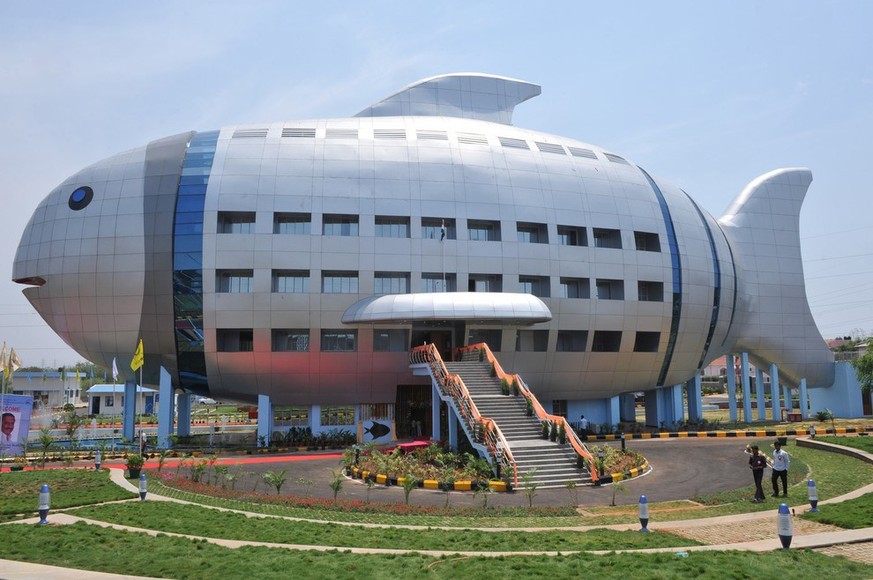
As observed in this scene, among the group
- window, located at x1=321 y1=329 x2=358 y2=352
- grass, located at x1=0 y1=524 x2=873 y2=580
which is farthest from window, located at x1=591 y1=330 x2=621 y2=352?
grass, located at x1=0 y1=524 x2=873 y2=580

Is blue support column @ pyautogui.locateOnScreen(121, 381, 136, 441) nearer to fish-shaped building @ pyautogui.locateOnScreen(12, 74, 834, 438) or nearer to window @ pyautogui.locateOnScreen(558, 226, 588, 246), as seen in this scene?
fish-shaped building @ pyautogui.locateOnScreen(12, 74, 834, 438)

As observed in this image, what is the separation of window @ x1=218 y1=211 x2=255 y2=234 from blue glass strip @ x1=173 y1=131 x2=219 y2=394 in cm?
136

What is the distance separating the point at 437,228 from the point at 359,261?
20.3 feet

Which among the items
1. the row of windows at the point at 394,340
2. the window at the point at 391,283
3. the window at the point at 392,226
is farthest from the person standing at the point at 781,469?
the window at the point at 392,226

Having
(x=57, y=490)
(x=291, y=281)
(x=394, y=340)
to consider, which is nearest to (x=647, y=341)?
(x=394, y=340)

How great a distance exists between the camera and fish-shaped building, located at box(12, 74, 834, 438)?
1687 inches

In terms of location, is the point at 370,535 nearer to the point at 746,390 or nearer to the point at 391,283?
the point at 391,283

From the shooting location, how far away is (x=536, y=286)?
46906 millimetres

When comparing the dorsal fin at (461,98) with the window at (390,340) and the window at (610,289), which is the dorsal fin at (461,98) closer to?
the window at (610,289)

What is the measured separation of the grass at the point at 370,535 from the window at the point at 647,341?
36.0 meters

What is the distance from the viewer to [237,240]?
4284 centimetres

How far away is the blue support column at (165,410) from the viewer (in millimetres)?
43900

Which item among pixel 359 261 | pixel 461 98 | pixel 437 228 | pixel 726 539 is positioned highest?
pixel 461 98

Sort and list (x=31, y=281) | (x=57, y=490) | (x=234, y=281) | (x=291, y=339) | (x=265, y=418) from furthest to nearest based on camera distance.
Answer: (x=31, y=281)
(x=265, y=418)
(x=291, y=339)
(x=234, y=281)
(x=57, y=490)
